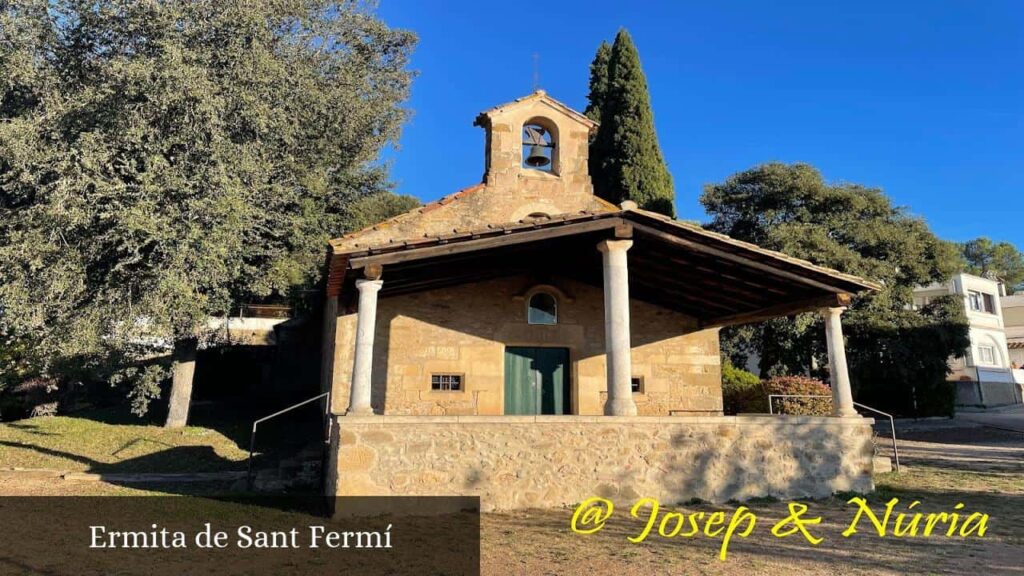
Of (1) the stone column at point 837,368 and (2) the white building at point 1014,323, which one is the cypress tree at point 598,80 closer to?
(1) the stone column at point 837,368

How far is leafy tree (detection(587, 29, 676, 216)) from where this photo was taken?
74.1 feet

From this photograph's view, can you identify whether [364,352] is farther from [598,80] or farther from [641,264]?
[598,80]

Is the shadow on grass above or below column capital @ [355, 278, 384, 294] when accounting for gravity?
below

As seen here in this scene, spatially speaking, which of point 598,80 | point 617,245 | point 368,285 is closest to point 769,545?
point 617,245

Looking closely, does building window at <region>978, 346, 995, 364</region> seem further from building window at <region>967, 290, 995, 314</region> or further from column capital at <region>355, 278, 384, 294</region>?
column capital at <region>355, 278, 384, 294</region>

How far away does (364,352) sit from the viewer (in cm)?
783

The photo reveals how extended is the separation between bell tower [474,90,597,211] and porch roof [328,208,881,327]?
199 cm

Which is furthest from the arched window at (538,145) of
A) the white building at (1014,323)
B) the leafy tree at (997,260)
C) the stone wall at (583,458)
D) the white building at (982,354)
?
the leafy tree at (997,260)

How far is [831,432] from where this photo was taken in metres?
8.75

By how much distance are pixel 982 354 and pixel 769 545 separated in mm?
37922

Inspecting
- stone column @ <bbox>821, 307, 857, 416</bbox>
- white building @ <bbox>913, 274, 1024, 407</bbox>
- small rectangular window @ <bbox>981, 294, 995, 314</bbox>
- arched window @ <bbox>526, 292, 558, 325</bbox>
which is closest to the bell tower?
arched window @ <bbox>526, 292, 558, 325</bbox>

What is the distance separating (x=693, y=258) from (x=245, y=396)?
Result: 722 inches

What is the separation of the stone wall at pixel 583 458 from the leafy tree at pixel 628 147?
46.9 ft

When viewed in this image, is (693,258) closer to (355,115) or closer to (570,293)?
(570,293)
